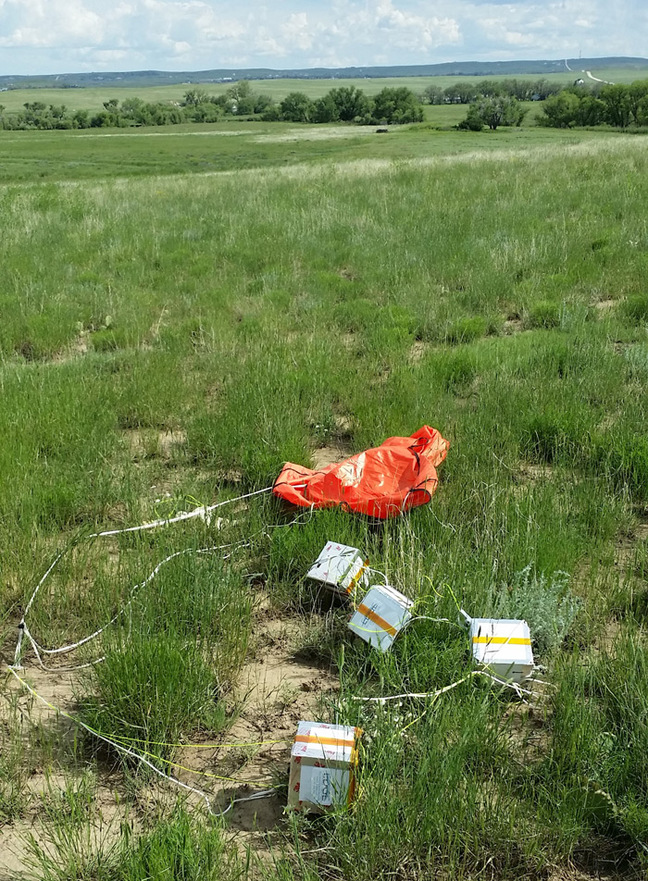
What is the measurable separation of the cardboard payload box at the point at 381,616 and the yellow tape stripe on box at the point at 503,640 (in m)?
0.28

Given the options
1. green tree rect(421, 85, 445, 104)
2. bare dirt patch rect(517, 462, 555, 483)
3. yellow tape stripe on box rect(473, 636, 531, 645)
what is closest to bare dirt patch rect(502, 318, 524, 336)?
bare dirt patch rect(517, 462, 555, 483)

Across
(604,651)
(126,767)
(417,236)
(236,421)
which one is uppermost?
(417,236)

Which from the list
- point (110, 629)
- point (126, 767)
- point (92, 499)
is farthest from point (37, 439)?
point (126, 767)

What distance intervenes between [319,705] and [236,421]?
2596 mm

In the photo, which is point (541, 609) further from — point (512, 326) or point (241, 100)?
point (241, 100)

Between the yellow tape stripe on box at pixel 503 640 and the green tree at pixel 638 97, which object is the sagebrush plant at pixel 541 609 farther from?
the green tree at pixel 638 97

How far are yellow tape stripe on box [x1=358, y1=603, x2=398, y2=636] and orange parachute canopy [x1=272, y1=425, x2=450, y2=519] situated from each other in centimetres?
87

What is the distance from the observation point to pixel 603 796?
6.89 ft

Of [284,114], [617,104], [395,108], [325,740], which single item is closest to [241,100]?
[284,114]

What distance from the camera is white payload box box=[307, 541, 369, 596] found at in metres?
3.12

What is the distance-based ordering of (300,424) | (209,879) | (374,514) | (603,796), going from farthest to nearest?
(300,424) → (374,514) → (603,796) → (209,879)

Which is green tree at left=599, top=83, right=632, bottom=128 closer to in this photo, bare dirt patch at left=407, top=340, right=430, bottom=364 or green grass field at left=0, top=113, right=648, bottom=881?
green grass field at left=0, top=113, right=648, bottom=881

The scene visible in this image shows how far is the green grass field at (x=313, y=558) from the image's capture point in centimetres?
206

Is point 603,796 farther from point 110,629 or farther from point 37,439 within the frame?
point 37,439
